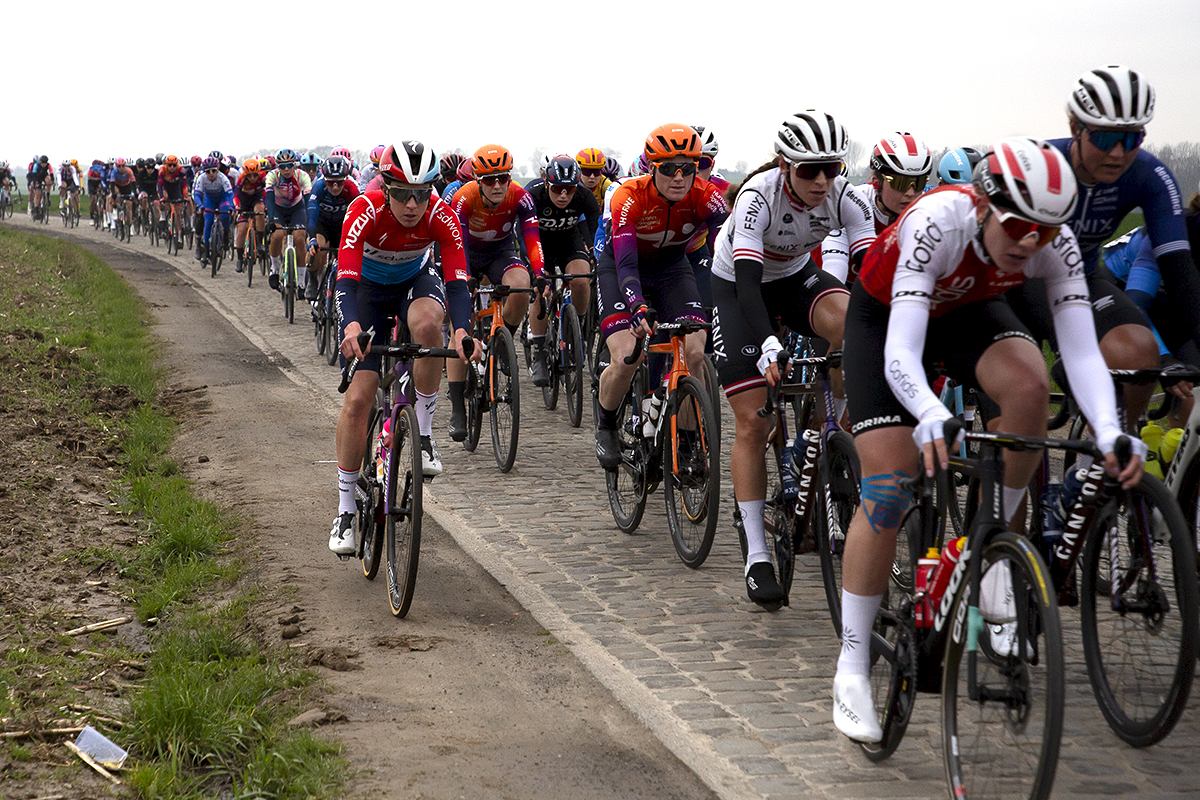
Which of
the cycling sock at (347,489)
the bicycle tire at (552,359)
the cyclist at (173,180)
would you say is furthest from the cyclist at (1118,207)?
the cyclist at (173,180)

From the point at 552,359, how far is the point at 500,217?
5.69ft

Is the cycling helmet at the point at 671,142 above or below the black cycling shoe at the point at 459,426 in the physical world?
above

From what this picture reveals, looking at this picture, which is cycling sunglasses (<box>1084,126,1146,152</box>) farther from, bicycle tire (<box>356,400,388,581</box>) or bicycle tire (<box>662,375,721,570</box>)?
bicycle tire (<box>356,400,388,581</box>)

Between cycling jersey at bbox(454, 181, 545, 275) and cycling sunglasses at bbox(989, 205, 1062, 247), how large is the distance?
696 cm

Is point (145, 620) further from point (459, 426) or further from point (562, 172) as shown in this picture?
point (562, 172)

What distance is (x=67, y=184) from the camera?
4784 cm

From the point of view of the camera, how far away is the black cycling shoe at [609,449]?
25.3 feet

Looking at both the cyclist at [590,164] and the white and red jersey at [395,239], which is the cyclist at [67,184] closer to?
the cyclist at [590,164]

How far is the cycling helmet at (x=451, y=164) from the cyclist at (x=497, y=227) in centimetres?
321

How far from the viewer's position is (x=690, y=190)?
25.7 ft

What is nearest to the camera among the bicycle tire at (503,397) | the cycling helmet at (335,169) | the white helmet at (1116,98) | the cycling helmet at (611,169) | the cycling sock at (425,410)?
the white helmet at (1116,98)

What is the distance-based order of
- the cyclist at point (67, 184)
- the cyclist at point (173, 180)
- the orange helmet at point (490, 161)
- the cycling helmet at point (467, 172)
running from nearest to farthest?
the orange helmet at point (490, 161) < the cycling helmet at point (467, 172) < the cyclist at point (173, 180) < the cyclist at point (67, 184)

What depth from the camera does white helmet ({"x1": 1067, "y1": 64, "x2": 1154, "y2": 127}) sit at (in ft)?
15.8

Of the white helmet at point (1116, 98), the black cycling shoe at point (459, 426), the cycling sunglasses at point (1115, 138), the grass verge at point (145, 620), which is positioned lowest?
the grass verge at point (145, 620)
